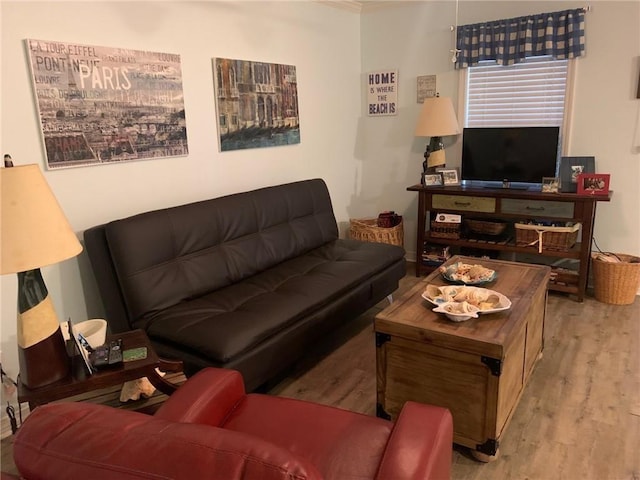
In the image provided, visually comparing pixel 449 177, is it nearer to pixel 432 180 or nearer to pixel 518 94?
pixel 432 180

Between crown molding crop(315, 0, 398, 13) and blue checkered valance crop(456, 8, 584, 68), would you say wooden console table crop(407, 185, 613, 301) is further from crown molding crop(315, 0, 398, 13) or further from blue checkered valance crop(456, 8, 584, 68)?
crown molding crop(315, 0, 398, 13)

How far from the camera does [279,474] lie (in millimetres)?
720

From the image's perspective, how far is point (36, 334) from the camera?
1712mm

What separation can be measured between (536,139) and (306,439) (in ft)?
9.93

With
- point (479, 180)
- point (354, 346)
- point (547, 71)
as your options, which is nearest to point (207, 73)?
point (354, 346)

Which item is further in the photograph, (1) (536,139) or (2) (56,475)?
(1) (536,139)

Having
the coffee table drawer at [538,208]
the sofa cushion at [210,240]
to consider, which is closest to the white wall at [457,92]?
the coffee table drawer at [538,208]

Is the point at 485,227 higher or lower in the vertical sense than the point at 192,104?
lower

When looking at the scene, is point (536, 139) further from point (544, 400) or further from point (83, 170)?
point (83, 170)

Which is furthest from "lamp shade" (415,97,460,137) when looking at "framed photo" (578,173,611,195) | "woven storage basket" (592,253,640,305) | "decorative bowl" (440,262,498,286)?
"decorative bowl" (440,262,498,286)

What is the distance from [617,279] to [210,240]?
2810mm

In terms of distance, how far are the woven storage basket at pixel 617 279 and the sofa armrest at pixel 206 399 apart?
2.92 metres

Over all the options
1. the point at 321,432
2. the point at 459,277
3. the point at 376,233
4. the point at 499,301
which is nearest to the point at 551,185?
the point at 376,233

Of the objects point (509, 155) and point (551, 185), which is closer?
point (551, 185)
